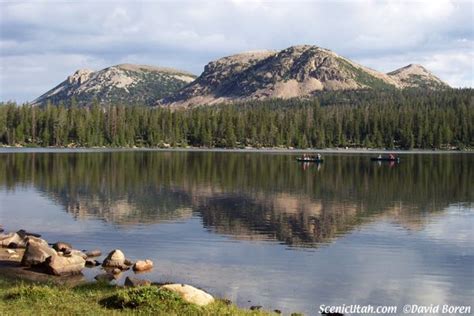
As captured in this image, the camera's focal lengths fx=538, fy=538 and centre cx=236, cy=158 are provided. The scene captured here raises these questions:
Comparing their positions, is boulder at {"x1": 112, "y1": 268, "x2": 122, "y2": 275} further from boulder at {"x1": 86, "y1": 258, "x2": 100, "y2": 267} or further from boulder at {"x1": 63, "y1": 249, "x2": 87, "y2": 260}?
boulder at {"x1": 63, "y1": 249, "x2": 87, "y2": 260}

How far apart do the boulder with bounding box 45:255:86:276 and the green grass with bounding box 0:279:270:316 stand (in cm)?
988

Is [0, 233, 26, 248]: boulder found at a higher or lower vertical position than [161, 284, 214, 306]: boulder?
lower

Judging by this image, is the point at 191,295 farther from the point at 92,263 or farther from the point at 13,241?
the point at 13,241

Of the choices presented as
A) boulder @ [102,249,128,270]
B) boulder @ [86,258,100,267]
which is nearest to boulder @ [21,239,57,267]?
boulder @ [86,258,100,267]

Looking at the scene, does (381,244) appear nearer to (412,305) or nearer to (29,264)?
(412,305)

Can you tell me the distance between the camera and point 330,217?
6309cm

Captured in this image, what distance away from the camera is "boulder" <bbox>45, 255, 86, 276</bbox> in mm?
35500

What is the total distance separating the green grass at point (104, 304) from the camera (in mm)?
22375

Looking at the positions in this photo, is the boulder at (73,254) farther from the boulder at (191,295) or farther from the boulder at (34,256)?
the boulder at (191,295)

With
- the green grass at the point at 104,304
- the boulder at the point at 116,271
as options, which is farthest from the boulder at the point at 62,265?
the green grass at the point at 104,304

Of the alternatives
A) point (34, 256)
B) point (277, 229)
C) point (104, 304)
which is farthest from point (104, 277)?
point (277, 229)

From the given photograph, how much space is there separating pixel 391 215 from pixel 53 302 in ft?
162

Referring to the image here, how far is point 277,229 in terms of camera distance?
54906 millimetres

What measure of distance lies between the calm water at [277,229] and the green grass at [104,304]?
24.3 feet
